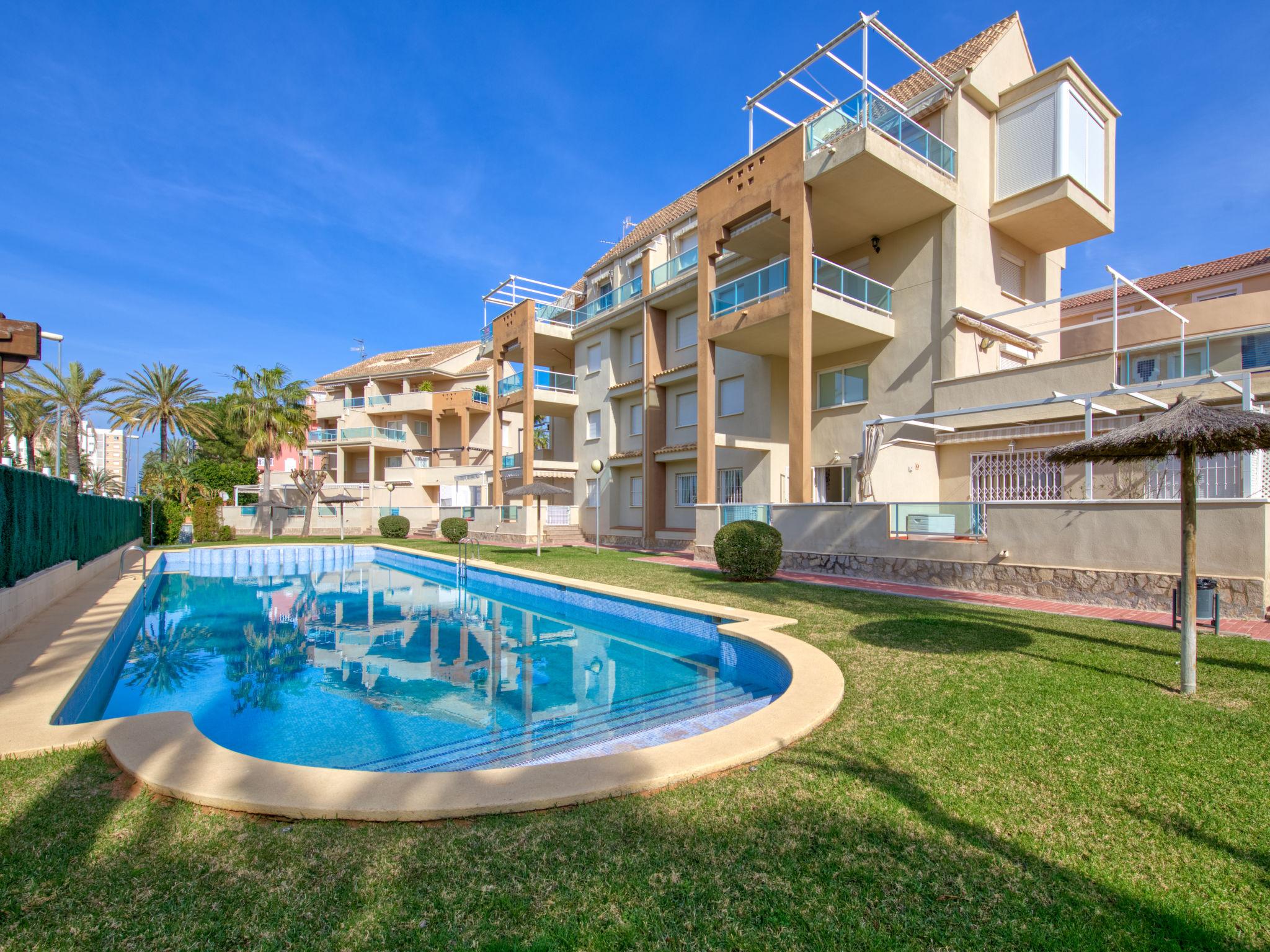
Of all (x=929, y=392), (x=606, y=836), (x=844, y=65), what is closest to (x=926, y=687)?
Answer: (x=606, y=836)

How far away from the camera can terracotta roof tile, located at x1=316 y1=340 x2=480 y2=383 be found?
4488 centimetres

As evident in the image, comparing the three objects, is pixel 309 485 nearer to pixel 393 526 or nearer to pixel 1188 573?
pixel 393 526

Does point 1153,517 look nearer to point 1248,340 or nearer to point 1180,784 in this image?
point 1248,340

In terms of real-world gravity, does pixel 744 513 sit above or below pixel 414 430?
below

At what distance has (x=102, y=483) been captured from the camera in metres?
48.1

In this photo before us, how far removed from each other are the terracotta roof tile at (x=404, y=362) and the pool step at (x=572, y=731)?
40685mm

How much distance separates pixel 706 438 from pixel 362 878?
1637 centimetres

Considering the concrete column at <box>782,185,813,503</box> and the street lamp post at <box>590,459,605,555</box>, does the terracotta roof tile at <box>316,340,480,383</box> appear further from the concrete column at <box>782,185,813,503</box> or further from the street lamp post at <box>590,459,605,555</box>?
the concrete column at <box>782,185,813,503</box>

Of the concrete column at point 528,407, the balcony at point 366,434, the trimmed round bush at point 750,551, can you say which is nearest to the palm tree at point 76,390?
the balcony at point 366,434

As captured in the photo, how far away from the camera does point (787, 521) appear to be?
52.5 ft

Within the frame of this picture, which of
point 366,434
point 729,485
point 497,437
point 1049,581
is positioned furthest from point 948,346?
point 366,434

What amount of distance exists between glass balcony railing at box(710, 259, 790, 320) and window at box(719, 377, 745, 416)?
13.6 feet

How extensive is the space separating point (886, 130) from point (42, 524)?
→ 20164 millimetres

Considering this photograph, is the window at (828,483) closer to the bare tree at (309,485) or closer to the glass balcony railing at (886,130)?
the glass balcony railing at (886,130)
